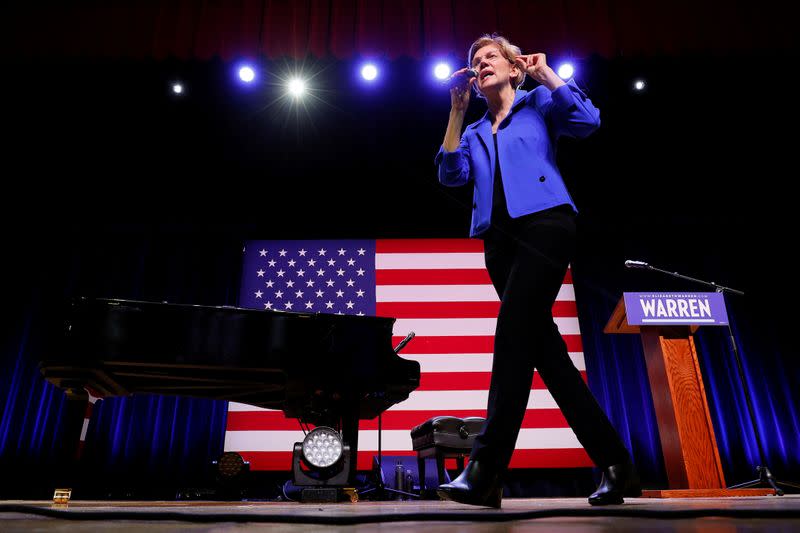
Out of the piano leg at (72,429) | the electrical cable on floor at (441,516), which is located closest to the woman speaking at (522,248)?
the electrical cable on floor at (441,516)

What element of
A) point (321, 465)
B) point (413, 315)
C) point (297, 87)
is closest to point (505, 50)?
point (321, 465)

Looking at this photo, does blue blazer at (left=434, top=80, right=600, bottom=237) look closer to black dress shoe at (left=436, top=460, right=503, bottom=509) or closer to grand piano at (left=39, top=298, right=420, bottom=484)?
black dress shoe at (left=436, top=460, right=503, bottom=509)

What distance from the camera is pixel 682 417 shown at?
8.74 feet

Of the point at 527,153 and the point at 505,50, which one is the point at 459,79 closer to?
the point at 505,50

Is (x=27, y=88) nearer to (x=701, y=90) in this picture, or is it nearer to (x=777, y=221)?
(x=701, y=90)

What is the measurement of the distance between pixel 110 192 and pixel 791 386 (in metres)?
Result: 6.73

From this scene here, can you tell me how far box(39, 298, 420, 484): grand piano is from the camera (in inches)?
88.5

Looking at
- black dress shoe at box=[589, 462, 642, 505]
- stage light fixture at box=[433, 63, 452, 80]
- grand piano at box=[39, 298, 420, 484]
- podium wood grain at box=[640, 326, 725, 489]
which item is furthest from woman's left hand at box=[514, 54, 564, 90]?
stage light fixture at box=[433, 63, 452, 80]

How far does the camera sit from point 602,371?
14.6ft

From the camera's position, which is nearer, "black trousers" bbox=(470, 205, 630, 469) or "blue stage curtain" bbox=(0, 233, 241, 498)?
"black trousers" bbox=(470, 205, 630, 469)

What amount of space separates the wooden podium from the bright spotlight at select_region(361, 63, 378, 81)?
252cm

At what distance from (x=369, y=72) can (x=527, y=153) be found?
2900 millimetres

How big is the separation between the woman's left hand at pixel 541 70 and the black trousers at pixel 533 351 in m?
0.36

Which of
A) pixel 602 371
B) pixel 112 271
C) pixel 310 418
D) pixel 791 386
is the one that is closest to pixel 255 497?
pixel 310 418
